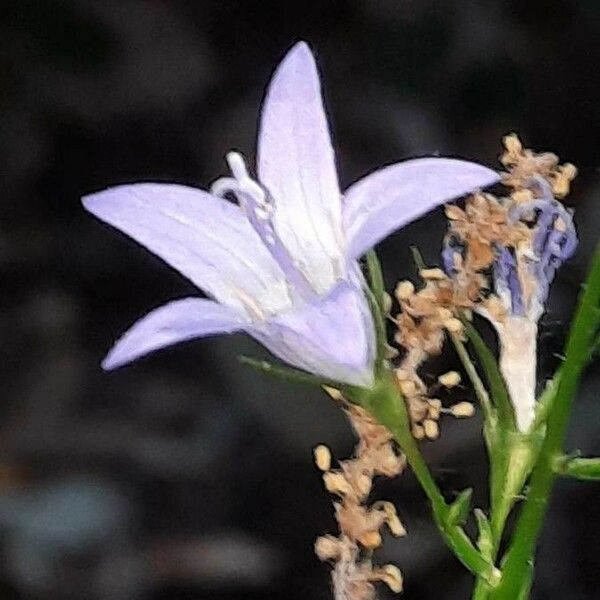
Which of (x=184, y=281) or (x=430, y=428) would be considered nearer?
(x=430, y=428)

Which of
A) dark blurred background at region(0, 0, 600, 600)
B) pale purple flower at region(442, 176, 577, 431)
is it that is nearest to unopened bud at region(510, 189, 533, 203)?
pale purple flower at region(442, 176, 577, 431)

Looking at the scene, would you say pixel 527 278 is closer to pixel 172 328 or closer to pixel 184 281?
pixel 172 328

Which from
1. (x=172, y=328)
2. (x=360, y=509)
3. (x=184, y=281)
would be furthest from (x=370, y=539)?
(x=184, y=281)

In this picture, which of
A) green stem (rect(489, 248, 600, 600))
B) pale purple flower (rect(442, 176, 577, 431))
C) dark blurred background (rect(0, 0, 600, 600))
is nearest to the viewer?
green stem (rect(489, 248, 600, 600))

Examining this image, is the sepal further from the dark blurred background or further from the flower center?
the dark blurred background

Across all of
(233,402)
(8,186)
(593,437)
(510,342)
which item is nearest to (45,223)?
(8,186)

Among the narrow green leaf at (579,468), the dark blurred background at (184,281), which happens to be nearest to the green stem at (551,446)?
the narrow green leaf at (579,468)

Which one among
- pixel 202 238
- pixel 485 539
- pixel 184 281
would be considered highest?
pixel 202 238
